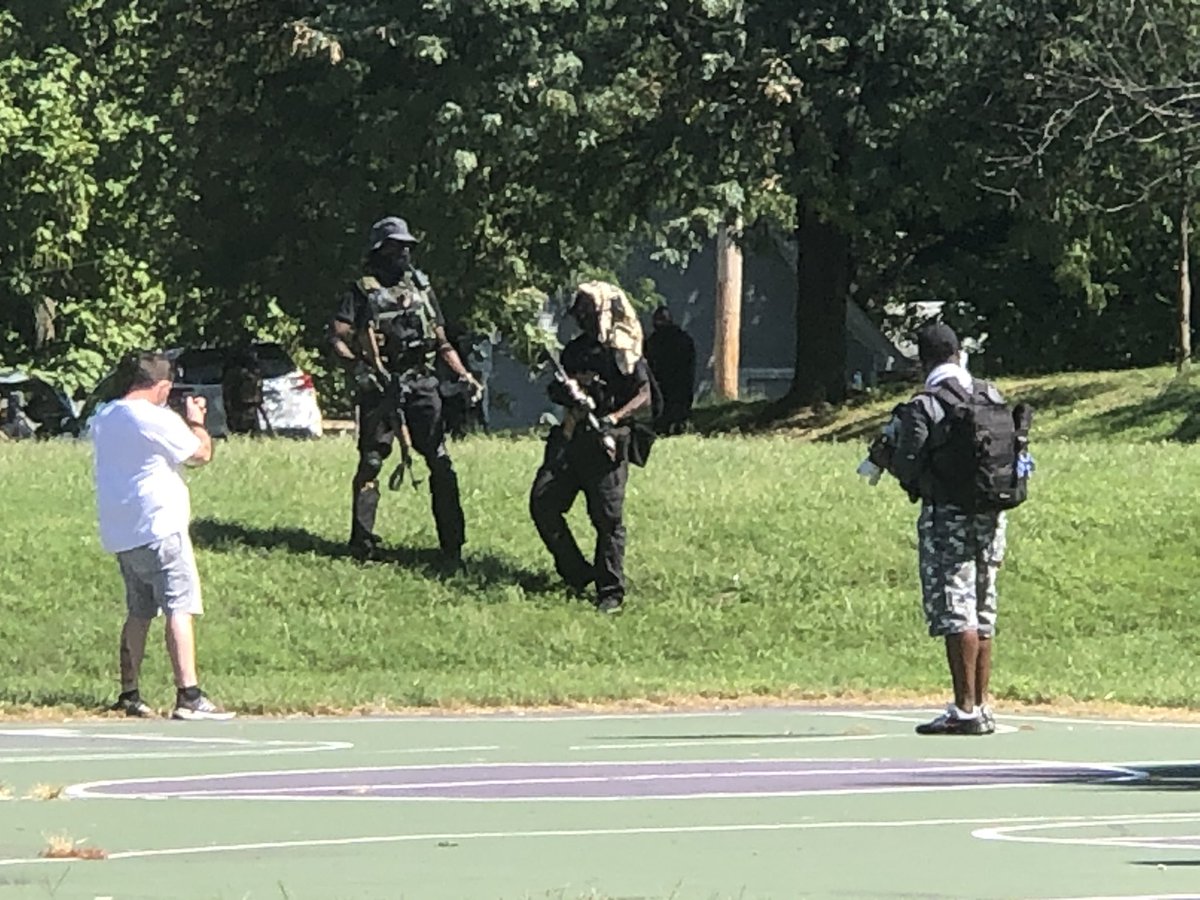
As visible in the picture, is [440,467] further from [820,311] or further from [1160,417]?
[820,311]

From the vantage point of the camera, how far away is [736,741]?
483 inches

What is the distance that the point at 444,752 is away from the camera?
1171 centimetres

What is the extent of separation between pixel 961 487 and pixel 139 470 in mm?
4182

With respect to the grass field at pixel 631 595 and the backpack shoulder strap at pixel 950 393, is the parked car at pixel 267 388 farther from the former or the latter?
the backpack shoulder strap at pixel 950 393

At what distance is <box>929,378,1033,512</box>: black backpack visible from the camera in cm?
1170

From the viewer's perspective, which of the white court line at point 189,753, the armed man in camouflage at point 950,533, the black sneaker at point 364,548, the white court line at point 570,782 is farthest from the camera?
the black sneaker at point 364,548

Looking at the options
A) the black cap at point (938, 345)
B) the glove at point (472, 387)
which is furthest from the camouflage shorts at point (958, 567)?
the glove at point (472, 387)

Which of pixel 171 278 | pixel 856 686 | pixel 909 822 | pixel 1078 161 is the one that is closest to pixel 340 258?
pixel 171 278

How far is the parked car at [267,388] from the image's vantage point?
1469 inches

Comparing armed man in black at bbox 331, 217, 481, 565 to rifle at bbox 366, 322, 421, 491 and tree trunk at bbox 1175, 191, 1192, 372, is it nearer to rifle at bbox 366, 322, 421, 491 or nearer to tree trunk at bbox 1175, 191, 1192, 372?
rifle at bbox 366, 322, 421, 491

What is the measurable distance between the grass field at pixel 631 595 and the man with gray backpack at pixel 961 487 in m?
3.28

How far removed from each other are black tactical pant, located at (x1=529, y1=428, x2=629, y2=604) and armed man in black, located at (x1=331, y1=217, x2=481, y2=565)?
828 mm

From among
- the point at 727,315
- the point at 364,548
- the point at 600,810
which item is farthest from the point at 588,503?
the point at 727,315

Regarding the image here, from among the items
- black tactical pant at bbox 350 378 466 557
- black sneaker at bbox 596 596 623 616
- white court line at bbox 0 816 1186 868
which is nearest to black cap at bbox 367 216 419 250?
black tactical pant at bbox 350 378 466 557
